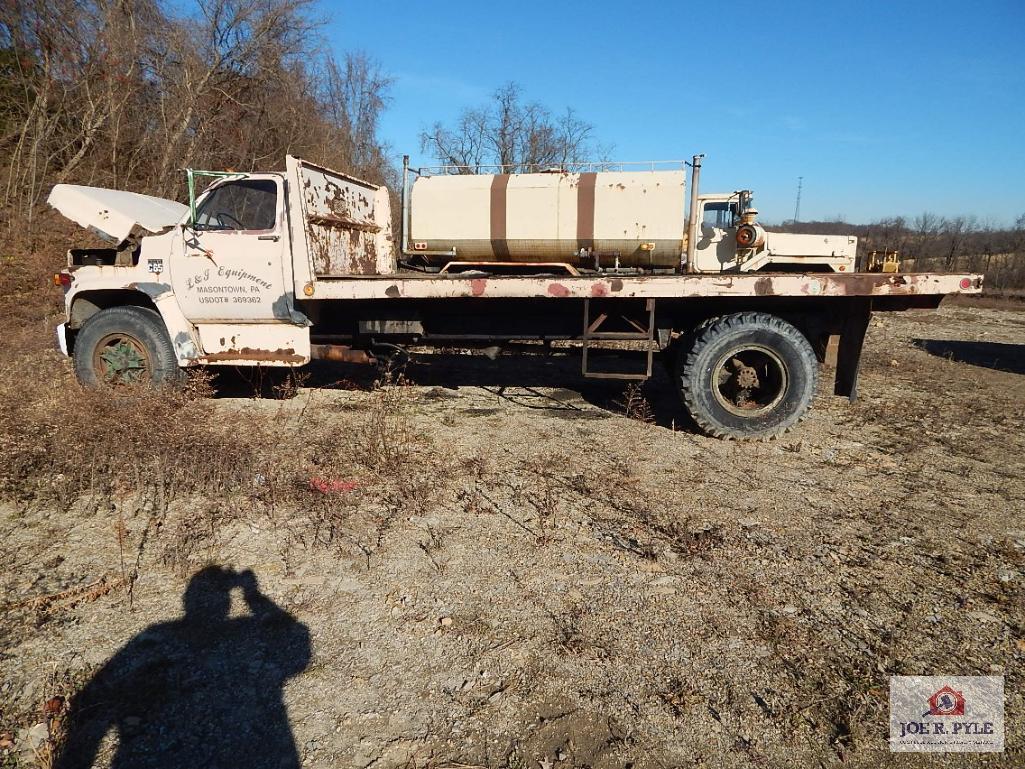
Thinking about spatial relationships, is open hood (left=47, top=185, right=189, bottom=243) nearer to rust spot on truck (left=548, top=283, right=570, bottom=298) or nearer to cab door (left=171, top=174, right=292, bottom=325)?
cab door (left=171, top=174, right=292, bottom=325)

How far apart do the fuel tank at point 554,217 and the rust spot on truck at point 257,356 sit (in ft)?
7.79

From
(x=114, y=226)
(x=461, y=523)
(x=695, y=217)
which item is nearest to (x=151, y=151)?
(x=114, y=226)

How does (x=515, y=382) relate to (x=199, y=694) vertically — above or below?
above

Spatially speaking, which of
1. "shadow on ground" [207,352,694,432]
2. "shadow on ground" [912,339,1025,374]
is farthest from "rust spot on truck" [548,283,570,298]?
"shadow on ground" [912,339,1025,374]

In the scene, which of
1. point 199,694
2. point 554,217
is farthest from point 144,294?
point 199,694

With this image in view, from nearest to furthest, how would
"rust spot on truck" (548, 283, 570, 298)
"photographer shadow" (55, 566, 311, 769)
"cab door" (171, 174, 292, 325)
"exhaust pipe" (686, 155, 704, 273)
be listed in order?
"photographer shadow" (55, 566, 311, 769) < "rust spot on truck" (548, 283, 570, 298) < "cab door" (171, 174, 292, 325) < "exhaust pipe" (686, 155, 704, 273)

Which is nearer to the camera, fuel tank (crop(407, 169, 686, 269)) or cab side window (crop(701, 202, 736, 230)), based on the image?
fuel tank (crop(407, 169, 686, 269))

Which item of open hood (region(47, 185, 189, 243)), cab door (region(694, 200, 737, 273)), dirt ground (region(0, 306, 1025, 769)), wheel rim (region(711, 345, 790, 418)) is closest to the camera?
dirt ground (region(0, 306, 1025, 769))

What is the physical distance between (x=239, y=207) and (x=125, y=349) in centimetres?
174

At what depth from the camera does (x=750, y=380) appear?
17.3 feet

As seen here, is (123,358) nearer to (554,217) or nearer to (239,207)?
(239,207)

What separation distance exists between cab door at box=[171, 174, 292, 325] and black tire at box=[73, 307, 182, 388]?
41 cm

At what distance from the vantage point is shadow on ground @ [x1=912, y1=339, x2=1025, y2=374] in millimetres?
9016

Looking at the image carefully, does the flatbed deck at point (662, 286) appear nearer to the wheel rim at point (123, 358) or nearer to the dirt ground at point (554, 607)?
the dirt ground at point (554, 607)
